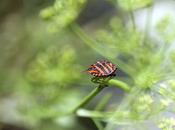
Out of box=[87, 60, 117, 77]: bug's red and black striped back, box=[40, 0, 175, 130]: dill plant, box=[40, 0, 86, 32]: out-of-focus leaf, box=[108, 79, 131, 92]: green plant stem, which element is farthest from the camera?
box=[40, 0, 86, 32]: out-of-focus leaf

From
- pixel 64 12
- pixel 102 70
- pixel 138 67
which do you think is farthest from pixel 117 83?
pixel 64 12

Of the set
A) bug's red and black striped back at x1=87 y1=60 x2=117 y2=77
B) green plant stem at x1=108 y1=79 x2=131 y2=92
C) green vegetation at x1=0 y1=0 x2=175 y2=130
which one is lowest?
bug's red and black striped back at x1=87 y1=60 x2=117 y2=77

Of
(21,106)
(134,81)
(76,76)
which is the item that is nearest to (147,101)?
(134,81)

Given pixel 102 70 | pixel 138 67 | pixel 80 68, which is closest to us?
pixel 102 70

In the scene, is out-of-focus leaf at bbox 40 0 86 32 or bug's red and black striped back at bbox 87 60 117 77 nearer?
bug's red and black striped back at bbox 87 60 117 77

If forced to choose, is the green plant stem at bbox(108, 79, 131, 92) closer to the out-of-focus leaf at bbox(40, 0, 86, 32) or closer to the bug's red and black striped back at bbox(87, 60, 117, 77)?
the bug's red and black striped back at bbox(87, 60, 117, 77)

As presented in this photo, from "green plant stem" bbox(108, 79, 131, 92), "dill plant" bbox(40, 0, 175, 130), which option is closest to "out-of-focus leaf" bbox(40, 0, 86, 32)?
"dill plant" bbox(40, 0, 175, 130)

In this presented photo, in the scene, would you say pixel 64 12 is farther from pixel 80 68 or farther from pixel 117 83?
pixel 117 83

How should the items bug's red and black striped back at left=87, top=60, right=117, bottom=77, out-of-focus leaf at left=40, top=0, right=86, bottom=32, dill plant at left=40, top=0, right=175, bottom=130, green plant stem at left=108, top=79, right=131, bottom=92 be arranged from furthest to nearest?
out-of-focus leaf at left=40, top=0, right=86, bottom=32, dill plant at left=40, top=0, right=175, bottom=130, green plant stem at left=108, top=79, right=131, bottom=92, bug's red and black striped back at left=87, top=60, right=117, bottom=77

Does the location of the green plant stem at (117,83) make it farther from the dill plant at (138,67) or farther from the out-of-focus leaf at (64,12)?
the out-of-focus leaf at (64,12)
